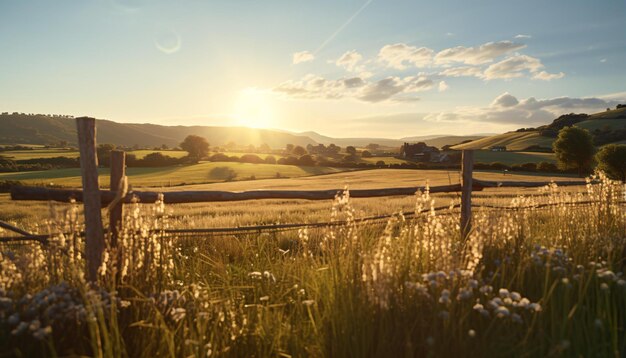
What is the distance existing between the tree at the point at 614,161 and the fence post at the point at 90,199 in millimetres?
51635

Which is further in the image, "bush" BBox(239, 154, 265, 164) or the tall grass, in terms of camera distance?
"bush" BBox(239, 154, 265, 164)

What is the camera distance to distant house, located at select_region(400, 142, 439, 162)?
256ft

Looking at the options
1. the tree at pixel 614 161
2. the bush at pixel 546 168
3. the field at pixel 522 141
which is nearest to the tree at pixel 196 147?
the bush at pixel 546 168

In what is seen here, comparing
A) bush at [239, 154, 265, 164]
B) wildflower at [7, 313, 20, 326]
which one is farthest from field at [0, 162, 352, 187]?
wildflower at [7, 313, 20, 326]

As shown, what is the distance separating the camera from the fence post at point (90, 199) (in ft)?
13.3

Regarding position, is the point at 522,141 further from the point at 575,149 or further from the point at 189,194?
the point at 189,194

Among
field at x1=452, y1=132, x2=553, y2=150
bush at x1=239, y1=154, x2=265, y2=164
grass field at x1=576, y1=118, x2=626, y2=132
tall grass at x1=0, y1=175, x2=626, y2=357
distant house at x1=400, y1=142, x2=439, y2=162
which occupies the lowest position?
tall grass at x1=0, y1=175, x2=626, y2=357

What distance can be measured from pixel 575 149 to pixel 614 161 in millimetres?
9253

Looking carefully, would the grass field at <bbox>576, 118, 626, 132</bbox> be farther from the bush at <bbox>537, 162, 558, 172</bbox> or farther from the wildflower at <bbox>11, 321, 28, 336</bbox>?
the wildflower at <bbox>11, 321, 28, 336</bbox>

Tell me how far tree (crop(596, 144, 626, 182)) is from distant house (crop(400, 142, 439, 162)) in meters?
31.6

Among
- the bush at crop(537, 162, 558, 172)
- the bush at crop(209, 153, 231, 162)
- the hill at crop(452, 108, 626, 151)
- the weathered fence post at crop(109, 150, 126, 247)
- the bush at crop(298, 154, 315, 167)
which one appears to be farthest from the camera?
the hill at crop(452, 108, 626, 151)

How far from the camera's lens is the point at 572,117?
A: 11625 centimetres

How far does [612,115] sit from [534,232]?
12544 cm

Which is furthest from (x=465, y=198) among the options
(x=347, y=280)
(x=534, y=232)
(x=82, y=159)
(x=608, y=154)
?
(x=608, y=154)
